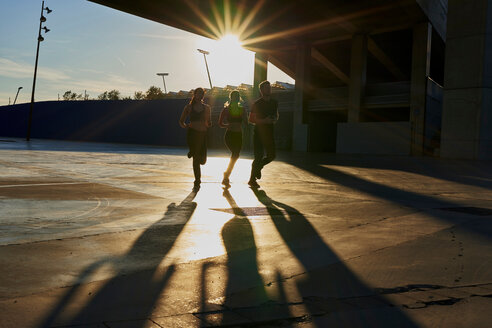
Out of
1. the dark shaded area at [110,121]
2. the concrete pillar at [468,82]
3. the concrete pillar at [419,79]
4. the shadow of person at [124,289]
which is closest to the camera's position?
the shadow of person at [124,289]

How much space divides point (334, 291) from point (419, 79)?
29902mm

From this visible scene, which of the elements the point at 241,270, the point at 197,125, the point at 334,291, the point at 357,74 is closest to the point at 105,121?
the point at 357,74

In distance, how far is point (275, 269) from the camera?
2863mm

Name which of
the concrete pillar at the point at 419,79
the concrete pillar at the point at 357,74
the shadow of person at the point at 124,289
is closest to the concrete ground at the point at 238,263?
the shadow of person at the point at 124,289

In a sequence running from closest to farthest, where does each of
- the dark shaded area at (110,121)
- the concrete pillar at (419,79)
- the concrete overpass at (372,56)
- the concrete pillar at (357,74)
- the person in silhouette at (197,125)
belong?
the person in silhouette at (197,125) → the concrete overpass at (372,56) → the concrete pillar at (419,79) → the concrete pillar at (357,74) → the dark shaded area at (110,121)

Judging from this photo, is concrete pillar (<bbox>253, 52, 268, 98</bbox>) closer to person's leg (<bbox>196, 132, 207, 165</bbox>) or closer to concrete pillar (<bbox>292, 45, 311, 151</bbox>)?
concrete pillar (<bbox>292, 45, 311, 151</bbox>)

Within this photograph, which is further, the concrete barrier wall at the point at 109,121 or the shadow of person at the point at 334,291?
the concrete barrier wall at the point at 109,121

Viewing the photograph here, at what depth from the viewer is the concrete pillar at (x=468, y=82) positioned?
67.6ft

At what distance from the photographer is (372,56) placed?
3962 cm

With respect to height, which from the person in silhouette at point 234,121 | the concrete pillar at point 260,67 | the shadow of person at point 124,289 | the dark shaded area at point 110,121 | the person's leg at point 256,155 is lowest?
the shadow of person at point 124,289

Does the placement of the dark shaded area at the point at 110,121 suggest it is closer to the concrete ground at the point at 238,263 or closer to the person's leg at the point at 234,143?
the person's leg at the point at 234,143

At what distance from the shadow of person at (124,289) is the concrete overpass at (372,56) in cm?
2081

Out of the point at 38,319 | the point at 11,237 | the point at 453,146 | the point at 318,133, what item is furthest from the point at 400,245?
the point at 318,133

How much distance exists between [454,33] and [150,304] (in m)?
23.0
